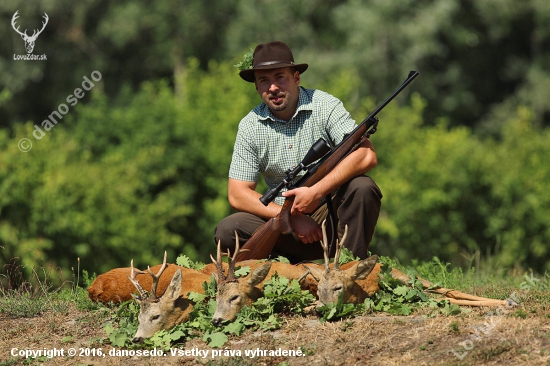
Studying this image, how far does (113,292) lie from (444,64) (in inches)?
1307

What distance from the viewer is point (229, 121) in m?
25.4

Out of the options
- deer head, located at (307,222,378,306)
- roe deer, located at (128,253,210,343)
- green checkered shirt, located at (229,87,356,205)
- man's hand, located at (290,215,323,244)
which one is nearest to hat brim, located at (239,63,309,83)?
green checkered shirt, located at (229,87,356,205)

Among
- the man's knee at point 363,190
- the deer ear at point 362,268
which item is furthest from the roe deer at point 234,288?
the man's knee at point 363,190

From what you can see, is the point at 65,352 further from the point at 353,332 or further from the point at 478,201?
the point at 478,201

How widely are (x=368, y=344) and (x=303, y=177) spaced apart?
79.9 inches

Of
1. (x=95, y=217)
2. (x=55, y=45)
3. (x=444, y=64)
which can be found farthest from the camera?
(x=55, y=45)

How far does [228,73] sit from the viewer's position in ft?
89.8

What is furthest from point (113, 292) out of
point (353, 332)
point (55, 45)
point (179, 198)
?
point (55, 45)

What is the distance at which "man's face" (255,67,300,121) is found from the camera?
8086mm

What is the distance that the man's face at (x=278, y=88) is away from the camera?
8086 mm

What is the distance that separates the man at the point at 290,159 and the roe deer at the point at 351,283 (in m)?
0.71

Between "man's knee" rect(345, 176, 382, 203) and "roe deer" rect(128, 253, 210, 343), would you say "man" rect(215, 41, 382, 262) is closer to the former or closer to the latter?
"man's knee" rect(345, 176, 382, 203)

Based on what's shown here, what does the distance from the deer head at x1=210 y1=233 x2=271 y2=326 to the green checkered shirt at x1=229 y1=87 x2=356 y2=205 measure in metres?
1.60

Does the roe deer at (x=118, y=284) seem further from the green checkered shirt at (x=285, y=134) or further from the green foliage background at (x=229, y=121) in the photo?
the green foliage background at (x=229, y=121)
